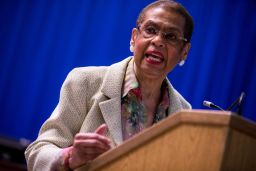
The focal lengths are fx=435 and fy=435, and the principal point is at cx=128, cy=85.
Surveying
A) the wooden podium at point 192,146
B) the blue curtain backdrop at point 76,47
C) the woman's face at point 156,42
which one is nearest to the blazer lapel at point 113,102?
the woman's face at point 156,42

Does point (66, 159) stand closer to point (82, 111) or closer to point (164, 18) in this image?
point (82, 111)

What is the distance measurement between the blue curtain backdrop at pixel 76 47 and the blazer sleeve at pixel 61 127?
2644 millimetres

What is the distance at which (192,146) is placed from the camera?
1.05 m

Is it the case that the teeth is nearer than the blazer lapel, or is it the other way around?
the blazer lapel

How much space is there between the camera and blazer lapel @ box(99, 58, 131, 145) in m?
1.61

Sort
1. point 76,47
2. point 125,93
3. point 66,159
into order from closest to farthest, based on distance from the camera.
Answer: point 66,159
point 125,93
point 76,47

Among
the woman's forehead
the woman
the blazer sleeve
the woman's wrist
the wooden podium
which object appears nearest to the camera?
the wooden podium

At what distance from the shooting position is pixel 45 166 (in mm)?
1428

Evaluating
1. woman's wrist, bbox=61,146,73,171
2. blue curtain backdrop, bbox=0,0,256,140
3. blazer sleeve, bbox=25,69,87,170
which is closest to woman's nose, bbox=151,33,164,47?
blazer sleeve, bbox=25,69,87,170

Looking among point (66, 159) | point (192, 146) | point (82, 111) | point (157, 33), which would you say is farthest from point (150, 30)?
point (192, 146)

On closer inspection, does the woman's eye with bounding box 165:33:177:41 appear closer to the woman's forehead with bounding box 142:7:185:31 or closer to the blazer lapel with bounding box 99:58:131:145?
the woman's forehead with bounding box 142:7:185:31

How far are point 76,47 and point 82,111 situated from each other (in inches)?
108

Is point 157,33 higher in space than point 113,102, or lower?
higher

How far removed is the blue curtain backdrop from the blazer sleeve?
264cm
